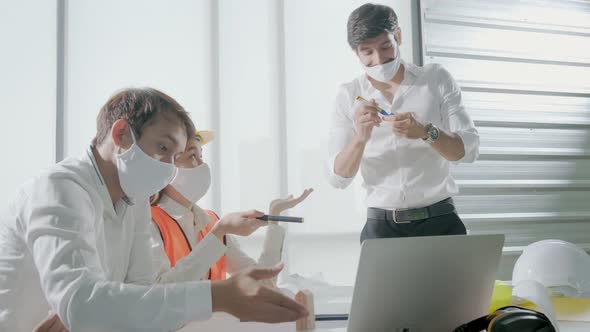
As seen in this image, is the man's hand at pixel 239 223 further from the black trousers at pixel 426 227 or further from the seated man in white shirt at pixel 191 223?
the black trousers at pixel 426 227

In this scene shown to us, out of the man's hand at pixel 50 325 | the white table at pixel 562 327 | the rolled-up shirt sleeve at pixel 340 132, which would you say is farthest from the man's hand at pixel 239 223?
the rolled-up shirt sleeve at pixel 340 132

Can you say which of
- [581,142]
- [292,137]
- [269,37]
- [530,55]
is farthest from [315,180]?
[581,142]

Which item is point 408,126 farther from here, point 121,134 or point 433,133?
point 121,134

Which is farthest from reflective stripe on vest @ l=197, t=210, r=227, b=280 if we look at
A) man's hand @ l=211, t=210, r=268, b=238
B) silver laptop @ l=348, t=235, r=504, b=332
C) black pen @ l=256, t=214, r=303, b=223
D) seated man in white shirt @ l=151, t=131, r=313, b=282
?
silver laptop @ l=348, t=235, r=504, b=332

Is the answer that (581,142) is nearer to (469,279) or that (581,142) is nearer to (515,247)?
(515,247)

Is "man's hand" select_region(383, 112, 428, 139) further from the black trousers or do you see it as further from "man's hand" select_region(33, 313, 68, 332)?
"man's hand" select_region(33, 313, 68, 332)

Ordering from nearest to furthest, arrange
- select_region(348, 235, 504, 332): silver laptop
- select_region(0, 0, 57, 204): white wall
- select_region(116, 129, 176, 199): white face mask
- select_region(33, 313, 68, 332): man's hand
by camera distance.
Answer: select_region(348, 235, 504, 332): silver laptop, select_region(33, 313, 68, 332): man's hand, select_region(116, 129, 176, 199): white face mask, select_region(0, 0, 57, 204): white wall

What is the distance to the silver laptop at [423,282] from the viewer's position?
0.98 m

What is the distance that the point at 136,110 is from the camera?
123cm

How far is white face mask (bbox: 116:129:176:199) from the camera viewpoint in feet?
4.00

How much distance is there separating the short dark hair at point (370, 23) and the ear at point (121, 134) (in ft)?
3.79

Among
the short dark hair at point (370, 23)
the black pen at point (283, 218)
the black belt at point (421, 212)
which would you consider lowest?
the black belt at point (421, 212)

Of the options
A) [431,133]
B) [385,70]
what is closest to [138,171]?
[431,133]

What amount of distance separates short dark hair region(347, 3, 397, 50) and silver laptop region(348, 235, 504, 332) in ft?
3.91
